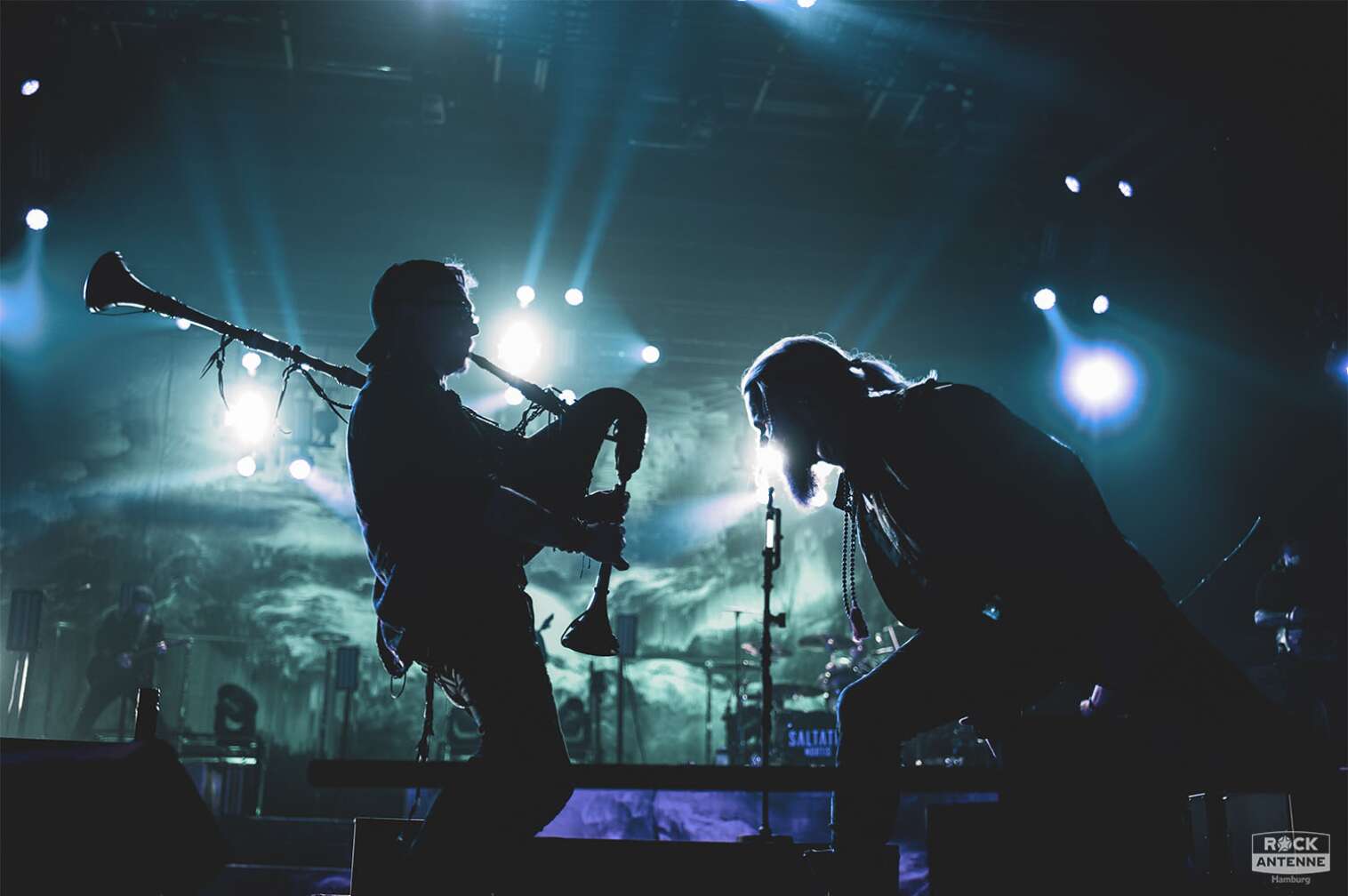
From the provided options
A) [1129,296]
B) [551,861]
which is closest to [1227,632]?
[1129,296]

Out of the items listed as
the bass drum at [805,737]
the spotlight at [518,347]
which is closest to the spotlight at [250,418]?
the spotlight at [518,347]

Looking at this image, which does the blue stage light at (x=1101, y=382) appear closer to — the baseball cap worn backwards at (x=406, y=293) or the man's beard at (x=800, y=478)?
the man's beard at (x=800, y=478)

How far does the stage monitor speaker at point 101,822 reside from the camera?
2.41m

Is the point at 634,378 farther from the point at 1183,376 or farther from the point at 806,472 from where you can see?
the point at 806,472

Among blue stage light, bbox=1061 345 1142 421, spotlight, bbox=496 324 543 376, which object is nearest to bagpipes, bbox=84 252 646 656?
spotlight, bbox=496 324 543 376

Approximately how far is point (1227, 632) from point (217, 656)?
1300 centimetres

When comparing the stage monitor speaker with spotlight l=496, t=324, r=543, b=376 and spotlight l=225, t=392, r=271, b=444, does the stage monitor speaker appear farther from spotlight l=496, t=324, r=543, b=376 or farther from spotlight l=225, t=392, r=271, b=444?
spotlight l=225, t=392, r=271, b=444

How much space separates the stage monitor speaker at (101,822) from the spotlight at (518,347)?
985 centimetres

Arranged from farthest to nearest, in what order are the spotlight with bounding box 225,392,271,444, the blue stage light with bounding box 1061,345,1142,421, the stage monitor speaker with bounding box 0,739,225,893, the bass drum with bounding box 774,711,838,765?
the spotlight with bounding box 225,392,271,444 → the blue stage light with bounding box 1061,345,1142,421 → the bass drum with bounding box 774,711,838,765 → the stage monitor speaker with bounding box 0,739,225,893

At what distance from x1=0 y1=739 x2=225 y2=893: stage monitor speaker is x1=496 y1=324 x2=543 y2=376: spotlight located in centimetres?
985

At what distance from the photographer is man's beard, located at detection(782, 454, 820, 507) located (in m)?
3.27

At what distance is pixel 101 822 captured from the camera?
2.54 m

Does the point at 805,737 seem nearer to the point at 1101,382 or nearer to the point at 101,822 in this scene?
the point at 1101,382

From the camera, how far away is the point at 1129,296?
37.6 ft
